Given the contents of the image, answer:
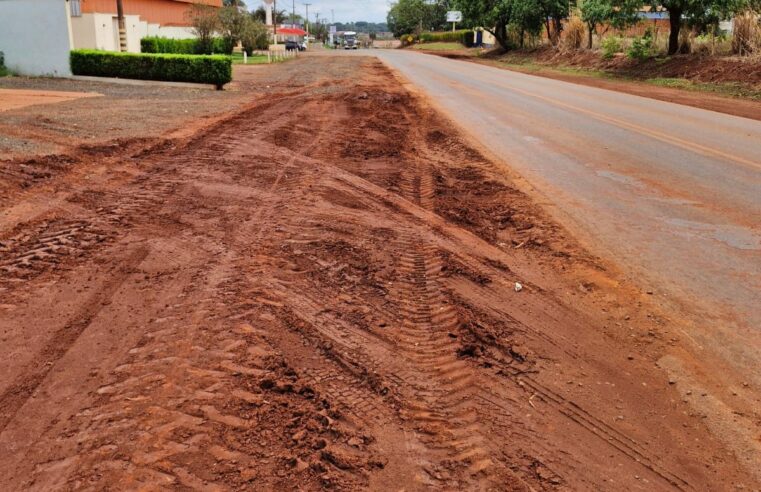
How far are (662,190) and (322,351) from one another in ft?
21.0

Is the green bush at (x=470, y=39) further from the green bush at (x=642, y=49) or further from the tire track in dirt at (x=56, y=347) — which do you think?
the tire track in dirt at (x=56, y=347)

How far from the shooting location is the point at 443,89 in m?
24.2

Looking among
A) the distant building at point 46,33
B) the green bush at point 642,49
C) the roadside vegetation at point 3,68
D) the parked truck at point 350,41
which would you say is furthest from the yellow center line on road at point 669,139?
the parked truck at point 350,41

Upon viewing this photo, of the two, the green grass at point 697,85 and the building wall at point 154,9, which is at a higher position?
the building wall at point 154,9

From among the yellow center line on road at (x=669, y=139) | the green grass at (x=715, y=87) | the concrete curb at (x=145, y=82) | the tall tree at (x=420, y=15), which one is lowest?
the yellow center line on road at (x=669, y=139)

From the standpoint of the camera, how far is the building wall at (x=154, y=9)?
39625mm

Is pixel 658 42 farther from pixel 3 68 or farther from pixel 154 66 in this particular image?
pixel 3 68

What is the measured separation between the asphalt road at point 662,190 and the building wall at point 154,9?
29.8m

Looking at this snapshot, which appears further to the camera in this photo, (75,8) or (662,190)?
(75,8)

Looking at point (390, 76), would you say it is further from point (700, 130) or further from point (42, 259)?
point (42, 259)

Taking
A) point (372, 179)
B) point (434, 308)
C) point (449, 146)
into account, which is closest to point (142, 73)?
point (449, 146)

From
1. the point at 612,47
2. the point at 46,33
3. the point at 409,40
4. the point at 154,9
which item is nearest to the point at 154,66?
the point at 46,33

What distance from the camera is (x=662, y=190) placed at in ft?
29.2

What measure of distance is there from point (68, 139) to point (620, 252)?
383 inches
